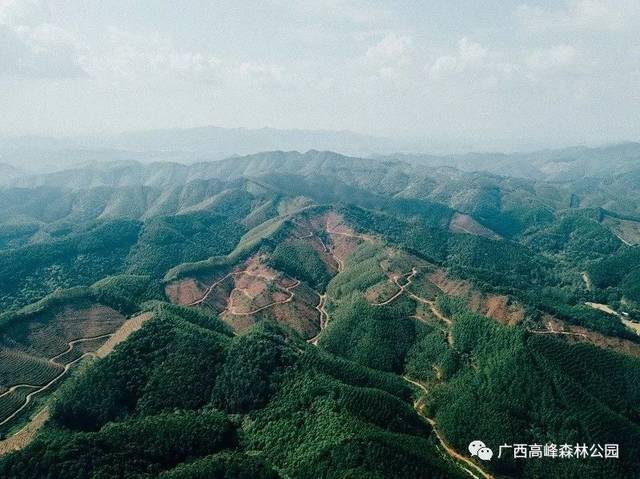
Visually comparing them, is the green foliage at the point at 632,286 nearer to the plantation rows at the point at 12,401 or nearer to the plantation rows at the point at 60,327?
the plantation rows at the point at 60,327

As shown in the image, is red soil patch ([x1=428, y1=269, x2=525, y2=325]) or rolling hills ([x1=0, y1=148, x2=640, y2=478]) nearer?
rolling hills ([x1=0, y1=148, x2=640, y2=478])

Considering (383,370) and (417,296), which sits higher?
(417,296)

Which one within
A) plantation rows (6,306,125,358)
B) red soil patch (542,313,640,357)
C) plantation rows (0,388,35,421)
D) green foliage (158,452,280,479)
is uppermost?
red soil patch (542,313,640,357)

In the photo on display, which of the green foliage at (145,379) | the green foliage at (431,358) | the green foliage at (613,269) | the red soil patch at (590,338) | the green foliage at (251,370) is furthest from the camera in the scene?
the green foliage at (613,269)

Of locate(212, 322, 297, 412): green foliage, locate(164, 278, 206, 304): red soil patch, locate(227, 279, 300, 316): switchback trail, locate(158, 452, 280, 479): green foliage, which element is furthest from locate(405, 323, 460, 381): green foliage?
locate(164, 278, 206, 304): red soil patch

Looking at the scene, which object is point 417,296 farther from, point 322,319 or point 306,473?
point 306,473

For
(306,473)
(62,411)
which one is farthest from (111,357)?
(306,473)

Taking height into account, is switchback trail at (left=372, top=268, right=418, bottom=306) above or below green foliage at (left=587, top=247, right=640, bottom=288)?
above

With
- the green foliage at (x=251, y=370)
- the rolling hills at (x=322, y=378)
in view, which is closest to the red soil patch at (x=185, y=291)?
the rolling hills at (x=322, y=378)

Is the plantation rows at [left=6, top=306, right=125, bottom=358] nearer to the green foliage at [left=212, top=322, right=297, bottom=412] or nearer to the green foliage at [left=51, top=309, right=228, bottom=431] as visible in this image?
the green foliage at [left=51, top=309, right=228, bottom=431]
